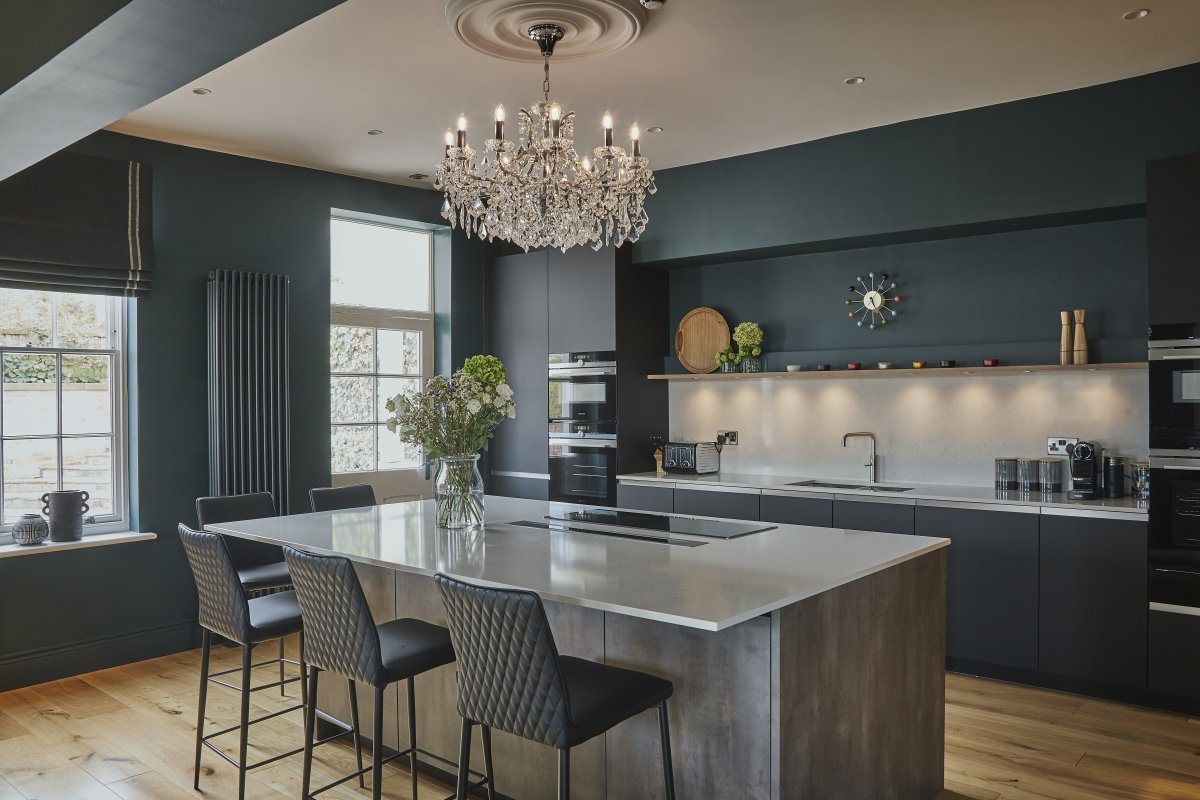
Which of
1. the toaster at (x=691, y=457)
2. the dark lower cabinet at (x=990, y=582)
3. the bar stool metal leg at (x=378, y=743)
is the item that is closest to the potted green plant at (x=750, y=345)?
the toaster at (x=691, y=457)

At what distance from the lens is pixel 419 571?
9.13 feet

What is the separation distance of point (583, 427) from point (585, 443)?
0.36 ft

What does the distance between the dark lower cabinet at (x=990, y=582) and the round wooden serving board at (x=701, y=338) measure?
1826 mm

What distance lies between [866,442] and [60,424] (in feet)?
14.9

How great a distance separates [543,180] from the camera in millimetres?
3441

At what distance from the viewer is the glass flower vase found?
355 centimetres

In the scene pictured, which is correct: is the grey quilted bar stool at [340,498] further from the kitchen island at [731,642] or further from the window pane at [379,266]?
the window pane at [379,266]

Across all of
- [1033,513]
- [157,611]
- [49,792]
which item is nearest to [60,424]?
[157,611]

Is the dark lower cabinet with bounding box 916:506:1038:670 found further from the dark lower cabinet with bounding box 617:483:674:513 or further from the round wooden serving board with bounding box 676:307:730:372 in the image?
the round wooden serving board with bounding box 676:307:730:372

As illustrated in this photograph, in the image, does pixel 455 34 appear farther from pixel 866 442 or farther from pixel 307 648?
pixel 866 442

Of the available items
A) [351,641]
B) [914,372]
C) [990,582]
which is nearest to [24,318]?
[351,641]

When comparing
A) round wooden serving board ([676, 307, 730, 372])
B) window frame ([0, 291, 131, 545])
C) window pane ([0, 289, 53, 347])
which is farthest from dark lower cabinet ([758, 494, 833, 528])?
window pane ([0, 289, 53, 347])

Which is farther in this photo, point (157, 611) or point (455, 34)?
point (157, 611)

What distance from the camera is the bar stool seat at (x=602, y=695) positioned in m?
2.26
